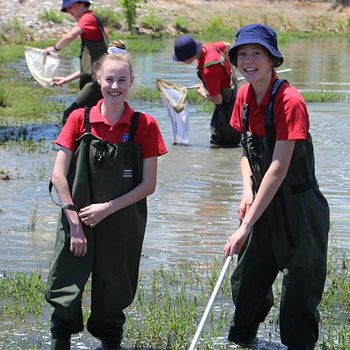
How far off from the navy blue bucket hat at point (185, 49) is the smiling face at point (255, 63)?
606cm

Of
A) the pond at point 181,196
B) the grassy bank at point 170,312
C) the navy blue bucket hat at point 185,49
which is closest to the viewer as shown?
the grassy bank at point 170,312

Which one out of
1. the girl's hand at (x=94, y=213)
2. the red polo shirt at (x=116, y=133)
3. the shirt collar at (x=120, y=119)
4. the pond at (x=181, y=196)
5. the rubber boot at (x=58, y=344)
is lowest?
the pond at (x=181, y=196)

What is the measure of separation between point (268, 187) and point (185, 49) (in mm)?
6365

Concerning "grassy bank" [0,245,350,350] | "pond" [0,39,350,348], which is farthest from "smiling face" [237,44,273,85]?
"pond" [0,39,350,348]

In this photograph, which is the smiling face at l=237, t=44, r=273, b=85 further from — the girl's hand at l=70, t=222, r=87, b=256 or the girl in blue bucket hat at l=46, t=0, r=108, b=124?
the girl in blue bucket hat at l=46, t=0, r=108, b=124

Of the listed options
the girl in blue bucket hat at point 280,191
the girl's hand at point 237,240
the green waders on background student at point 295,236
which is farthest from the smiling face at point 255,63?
the girl's hand at point 237,240

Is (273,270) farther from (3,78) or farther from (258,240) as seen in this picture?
(3,78)

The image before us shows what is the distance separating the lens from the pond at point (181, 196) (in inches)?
310

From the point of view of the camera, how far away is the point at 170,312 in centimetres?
603

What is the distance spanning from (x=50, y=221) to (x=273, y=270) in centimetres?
361

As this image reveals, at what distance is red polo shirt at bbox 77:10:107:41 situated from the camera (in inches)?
447

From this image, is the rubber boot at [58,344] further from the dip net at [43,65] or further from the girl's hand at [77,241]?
the dip net at [43,65]

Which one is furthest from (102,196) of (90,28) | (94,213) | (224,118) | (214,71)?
(224,118)

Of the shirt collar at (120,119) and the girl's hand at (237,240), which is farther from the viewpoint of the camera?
the shirt collar at (120,119)
